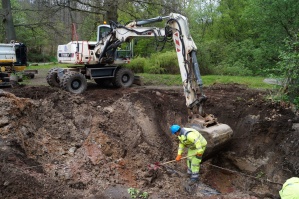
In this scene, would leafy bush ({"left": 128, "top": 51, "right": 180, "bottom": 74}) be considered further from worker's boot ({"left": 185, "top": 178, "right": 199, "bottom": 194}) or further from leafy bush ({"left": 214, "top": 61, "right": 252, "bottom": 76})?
worker's boot ({"left": 185, "top": 178, "right": 199, "bottom": 194})

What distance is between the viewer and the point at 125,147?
852 centimetres

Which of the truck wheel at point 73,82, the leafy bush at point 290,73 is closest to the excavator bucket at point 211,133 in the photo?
the leafy bush at point 290,73

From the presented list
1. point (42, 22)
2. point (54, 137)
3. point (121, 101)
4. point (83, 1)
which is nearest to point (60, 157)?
point (54, 137)

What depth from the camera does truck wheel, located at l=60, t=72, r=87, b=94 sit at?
11.0 metres

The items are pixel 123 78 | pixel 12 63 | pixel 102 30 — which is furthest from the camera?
pixel 12 63

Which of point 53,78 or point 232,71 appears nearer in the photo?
point 53,78

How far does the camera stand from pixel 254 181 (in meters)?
7.81

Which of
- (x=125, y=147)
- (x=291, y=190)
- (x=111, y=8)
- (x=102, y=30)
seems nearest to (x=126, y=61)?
(x=102, y=30)

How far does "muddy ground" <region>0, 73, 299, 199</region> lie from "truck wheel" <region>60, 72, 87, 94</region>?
87 centimetres

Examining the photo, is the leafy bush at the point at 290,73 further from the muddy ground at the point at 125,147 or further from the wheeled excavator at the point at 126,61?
the wheeled excavator at the point at 126,61

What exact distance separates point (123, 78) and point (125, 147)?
470 cm

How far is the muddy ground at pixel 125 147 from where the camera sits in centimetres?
659

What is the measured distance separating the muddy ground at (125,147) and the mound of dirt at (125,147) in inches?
0.9

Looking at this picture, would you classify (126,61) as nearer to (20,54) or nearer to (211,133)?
(211,133)
